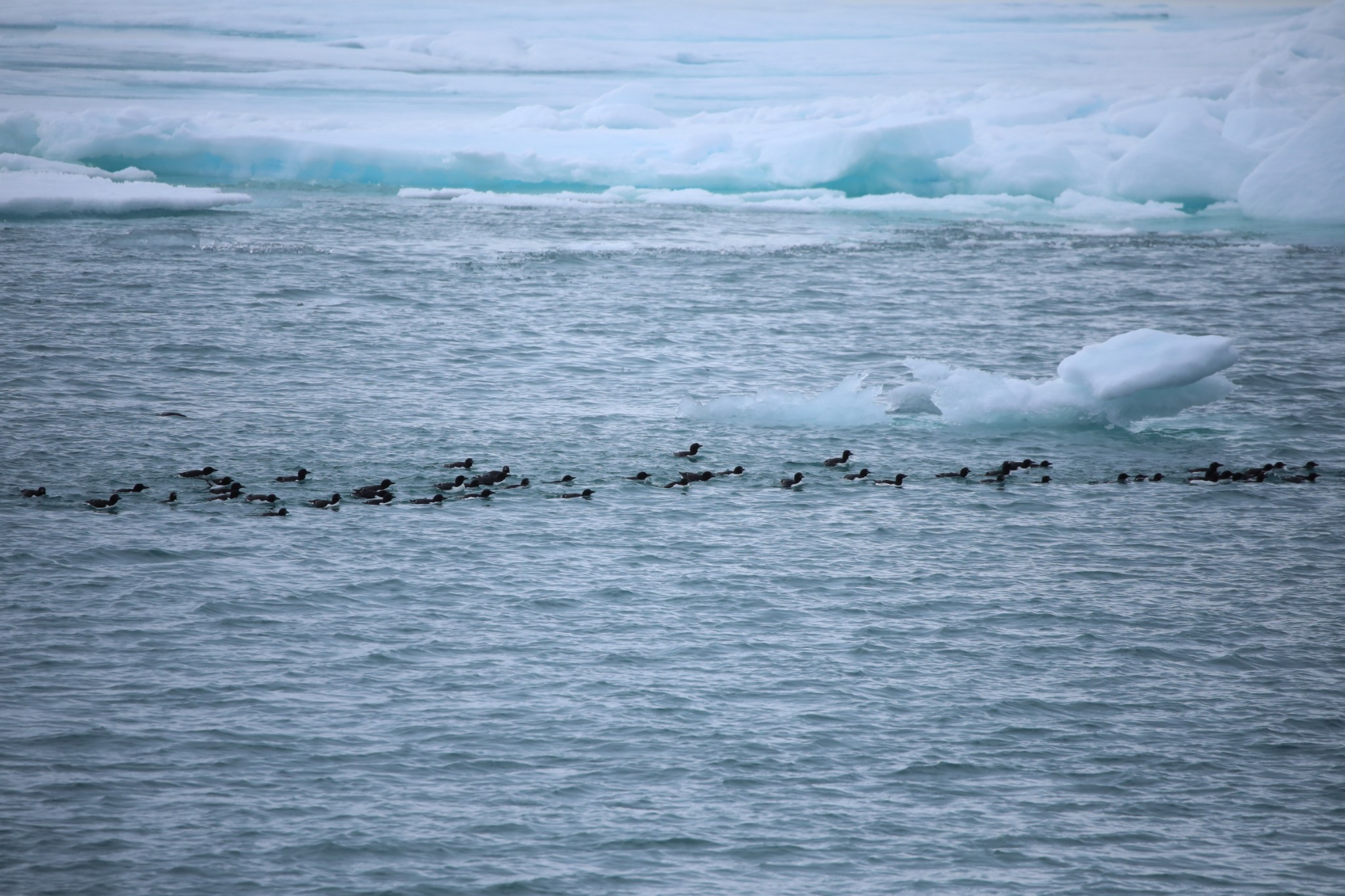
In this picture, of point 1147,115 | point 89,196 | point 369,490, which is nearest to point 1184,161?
point 1147,115

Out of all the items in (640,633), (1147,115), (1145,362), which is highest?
(1147,115)

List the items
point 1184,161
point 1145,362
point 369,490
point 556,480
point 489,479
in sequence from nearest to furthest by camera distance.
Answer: point 369,490 → point 489,479 → point 556,480 → point 1145,362 → point 1184,161

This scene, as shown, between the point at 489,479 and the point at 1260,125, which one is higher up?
the point at 1260,125

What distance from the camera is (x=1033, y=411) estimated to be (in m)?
23.9

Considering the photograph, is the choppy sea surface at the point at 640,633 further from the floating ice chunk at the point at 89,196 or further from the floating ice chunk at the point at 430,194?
the floating ice chunk at the point at 430,194

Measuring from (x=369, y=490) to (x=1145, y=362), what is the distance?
13080mm

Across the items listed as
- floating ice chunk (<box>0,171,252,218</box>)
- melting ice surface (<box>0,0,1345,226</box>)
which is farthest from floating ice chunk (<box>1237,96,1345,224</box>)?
floating ice chunk (<box>0,171,252,218</box>)

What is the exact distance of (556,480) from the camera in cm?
1994

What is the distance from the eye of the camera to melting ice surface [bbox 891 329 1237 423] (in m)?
22.2

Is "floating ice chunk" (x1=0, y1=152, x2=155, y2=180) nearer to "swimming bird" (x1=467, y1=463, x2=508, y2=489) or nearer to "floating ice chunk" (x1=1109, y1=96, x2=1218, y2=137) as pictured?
"swimming bird" (x1=467, y1=463, x2=508, y2=489)

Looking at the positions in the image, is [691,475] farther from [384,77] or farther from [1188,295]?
[384,77]

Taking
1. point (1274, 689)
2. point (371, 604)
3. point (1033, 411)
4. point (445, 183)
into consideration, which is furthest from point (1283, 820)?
point (445, 183)

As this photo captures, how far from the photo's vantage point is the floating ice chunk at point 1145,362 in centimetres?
2203

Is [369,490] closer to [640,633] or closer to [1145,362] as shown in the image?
[640,633]
